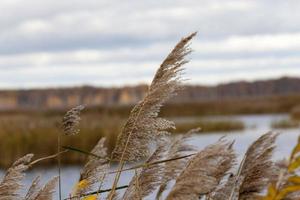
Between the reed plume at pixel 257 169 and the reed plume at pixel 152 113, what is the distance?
1.16 ft

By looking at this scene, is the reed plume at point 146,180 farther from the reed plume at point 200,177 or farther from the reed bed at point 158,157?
the reed plume at point 200,177

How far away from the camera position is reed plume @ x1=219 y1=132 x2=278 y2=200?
3084 millimetres

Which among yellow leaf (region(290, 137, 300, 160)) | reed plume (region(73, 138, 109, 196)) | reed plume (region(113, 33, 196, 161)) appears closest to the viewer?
yellow leaf (region(290, 137, 300, 160))

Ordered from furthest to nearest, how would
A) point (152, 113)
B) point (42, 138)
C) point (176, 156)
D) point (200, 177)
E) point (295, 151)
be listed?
1. point (42, 138)
2. point (176, 156)
3. point (152, 113)
4. point (200, 177)
5. point (295, 151)

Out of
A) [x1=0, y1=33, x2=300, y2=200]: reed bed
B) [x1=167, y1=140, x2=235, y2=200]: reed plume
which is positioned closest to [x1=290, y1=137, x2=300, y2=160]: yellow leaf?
[x1=167, y1=140, x2=235, y2=200]: reed plume

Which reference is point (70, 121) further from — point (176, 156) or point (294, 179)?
point (294, 179)

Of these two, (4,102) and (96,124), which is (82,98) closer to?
(4,102)

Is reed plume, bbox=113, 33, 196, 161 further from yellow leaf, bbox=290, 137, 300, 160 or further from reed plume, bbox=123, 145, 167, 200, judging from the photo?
yellow leaf, bbox=290, 137, 300, 160

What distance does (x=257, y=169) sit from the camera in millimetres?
3094

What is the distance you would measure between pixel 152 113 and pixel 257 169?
1.59 ft

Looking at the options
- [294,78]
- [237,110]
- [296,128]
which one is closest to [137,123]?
[296,128]

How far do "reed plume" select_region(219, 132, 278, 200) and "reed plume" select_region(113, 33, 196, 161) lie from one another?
0.35m

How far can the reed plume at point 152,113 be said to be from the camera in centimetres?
302

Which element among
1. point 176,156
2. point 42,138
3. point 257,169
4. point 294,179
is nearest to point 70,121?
point 176,156
